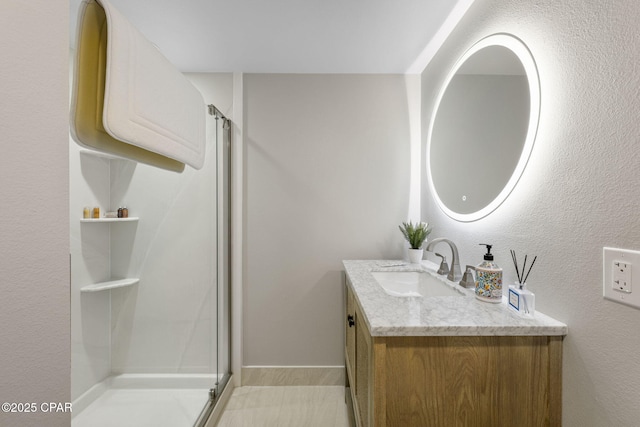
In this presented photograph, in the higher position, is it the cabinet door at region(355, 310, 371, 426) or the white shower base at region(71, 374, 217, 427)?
the cabinet door at region(355, 310, 371, 426)

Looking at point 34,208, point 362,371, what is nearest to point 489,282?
point 362,371

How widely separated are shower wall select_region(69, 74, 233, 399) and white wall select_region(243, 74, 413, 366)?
341 mm

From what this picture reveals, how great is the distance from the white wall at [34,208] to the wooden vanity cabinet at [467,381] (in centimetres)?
77

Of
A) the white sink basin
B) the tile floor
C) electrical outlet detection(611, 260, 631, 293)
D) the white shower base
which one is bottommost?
the tile floor

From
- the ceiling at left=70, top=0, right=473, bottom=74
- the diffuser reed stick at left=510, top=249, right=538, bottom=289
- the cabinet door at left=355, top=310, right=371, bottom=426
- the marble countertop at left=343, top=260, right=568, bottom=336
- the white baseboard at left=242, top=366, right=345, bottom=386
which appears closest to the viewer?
the marble countertop at left=343, top=260, right=568, bottom=336

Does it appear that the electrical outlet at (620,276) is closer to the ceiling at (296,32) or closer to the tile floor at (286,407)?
the ceiling at (296,32)

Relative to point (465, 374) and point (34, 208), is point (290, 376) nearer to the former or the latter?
point (465, 374)

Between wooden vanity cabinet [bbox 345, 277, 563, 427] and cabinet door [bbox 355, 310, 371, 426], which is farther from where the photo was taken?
cabinet door [bbox 355, 310, 371, 426]

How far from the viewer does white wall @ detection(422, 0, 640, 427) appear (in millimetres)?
697

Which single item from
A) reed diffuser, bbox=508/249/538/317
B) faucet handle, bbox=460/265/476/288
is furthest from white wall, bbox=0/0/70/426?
faucet handle, bbox=460/265/476/288

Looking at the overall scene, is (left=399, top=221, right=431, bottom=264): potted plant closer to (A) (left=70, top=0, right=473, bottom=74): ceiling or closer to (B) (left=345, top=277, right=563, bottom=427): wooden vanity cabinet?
(B) (left=345, top=277, right=563, bottom=427): wooden vanity cabinet

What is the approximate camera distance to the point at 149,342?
1557mm

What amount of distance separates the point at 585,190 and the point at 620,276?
24 cm

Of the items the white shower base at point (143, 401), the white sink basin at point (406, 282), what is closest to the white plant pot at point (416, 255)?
the white sink basin at point (406, 282)
